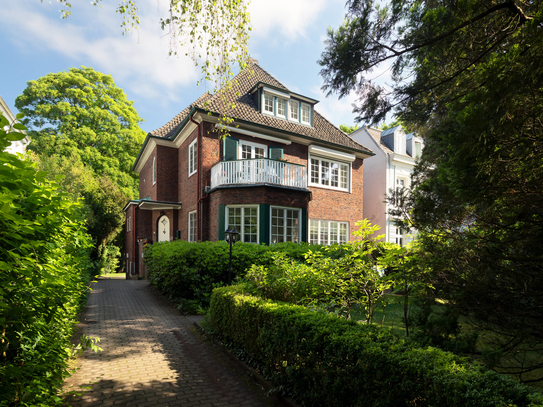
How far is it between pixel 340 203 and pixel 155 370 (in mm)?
13986

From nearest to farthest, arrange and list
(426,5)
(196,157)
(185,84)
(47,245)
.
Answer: (47,245) → (426,5) → (185,84) → (196,157)

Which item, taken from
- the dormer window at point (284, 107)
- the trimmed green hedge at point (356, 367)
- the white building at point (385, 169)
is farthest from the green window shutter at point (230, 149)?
the white building at point (385, 169)

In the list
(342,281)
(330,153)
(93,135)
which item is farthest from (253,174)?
(93,135)

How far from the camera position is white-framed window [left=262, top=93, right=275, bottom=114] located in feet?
52.5

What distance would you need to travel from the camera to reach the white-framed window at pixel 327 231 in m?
16.3

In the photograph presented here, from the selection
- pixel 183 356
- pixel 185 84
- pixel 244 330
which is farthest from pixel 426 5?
pixel 183 356

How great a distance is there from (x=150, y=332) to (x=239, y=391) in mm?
3543

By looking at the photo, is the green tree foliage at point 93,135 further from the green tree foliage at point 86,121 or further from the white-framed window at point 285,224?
the white-framed window at point 285,224

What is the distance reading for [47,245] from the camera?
256 cm

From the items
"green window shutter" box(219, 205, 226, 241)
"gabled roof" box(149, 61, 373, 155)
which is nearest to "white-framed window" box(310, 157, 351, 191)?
"gabled roof" box(149, 61, 373, 155)

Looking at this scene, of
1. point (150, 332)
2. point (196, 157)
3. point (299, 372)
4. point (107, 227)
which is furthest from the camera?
point (107, 227)

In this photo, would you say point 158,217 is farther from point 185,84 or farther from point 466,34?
point 466,34

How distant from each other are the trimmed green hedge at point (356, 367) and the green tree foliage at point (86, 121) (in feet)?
79.3

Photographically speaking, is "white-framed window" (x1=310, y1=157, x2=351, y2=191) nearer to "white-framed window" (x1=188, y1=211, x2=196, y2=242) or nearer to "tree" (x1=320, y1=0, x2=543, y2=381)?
"white-framed window" (x1=188, y1=211, x2=196, y2=242)
